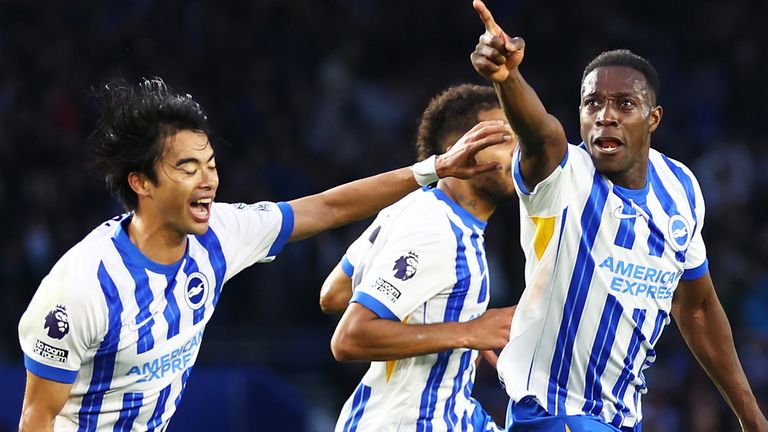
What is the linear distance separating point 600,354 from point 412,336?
2.34ft

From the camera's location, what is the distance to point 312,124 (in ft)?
39.6

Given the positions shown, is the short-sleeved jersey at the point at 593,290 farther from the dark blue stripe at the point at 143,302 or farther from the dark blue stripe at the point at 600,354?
the dark blue stripe at the point at 143,302

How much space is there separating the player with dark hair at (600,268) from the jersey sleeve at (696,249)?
0.05 meters

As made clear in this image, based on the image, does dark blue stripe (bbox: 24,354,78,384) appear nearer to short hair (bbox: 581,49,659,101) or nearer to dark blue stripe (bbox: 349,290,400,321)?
dark blue stripe (bbox: 349,290,400,321)

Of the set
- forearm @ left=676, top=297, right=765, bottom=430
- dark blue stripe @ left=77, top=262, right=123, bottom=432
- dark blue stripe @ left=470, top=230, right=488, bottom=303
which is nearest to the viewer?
dark blue stripe @ left=77, top=262, right=123, bottom=432

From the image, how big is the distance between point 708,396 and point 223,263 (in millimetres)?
5714

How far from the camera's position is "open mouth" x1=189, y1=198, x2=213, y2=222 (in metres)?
4.59

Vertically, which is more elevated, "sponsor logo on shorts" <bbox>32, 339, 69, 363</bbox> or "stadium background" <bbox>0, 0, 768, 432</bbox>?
"stadium background" <bbox>0, 0, 768, 432</bbox>

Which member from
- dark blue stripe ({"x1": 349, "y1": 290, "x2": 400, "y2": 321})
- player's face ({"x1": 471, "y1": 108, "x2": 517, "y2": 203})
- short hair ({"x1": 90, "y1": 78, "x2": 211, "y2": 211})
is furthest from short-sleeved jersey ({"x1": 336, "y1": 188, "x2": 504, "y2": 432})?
short hair ({"x1": 90, "y1": 78, "x2": 211, "y2": 211})

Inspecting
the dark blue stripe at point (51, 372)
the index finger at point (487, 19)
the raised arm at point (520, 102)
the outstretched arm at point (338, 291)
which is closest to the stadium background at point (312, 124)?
the outstretched arm at point (338, 291)

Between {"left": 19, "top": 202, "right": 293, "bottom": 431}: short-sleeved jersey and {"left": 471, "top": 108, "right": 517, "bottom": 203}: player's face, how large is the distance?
3.30ft

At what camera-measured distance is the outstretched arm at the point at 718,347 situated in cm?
516

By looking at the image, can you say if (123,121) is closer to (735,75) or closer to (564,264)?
(564,264)

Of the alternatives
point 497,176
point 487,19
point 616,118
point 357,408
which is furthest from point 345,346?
point 487,19
